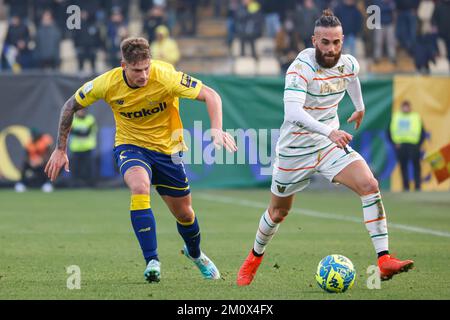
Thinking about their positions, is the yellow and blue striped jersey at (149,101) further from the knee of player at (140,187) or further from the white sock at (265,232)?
the white sock at (265,232)

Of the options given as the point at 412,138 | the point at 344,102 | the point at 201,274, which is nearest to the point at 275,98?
the point at 344,102

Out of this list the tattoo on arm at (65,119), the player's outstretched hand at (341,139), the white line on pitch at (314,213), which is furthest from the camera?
the white line on pitch at (314,213)

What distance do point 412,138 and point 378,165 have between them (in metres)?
0.99

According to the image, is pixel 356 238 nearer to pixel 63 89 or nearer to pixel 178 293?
pixel 178 293

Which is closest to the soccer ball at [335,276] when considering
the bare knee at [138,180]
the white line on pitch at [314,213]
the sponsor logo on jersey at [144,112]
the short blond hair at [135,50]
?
the bare knee at [138,180]

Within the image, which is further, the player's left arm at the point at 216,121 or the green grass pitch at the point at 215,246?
the green grass pitch at the point at 215,246

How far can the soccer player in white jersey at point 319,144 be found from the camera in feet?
27.8

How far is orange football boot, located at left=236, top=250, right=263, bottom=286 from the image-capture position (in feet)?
28.8

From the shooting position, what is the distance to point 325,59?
28.2ft

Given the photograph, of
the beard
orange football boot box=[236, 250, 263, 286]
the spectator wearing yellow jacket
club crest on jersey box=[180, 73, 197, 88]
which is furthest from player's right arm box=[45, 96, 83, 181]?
the spectator wearing yellow jacket

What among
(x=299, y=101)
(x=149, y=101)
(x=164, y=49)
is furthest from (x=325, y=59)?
(x=164, y=49)

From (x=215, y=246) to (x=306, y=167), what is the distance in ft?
11.7

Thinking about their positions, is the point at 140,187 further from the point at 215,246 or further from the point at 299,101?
the point at 215,246

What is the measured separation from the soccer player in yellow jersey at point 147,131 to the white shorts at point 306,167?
804 millimetres
